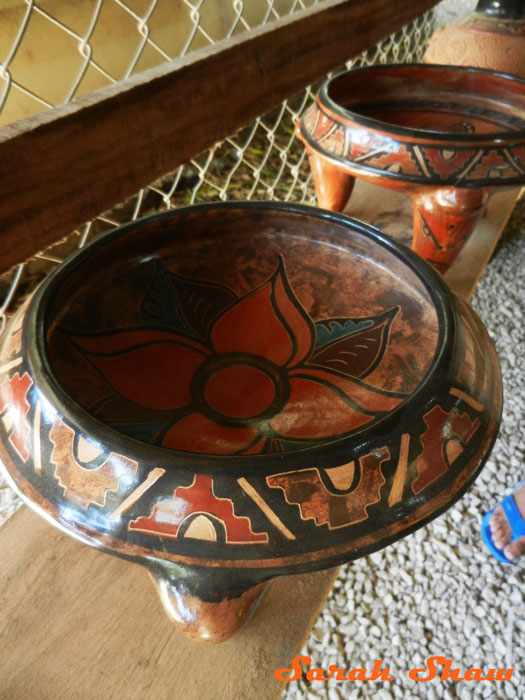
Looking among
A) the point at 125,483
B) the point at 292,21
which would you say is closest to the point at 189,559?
the point at 125,483

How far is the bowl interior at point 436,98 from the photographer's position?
0.93 metres

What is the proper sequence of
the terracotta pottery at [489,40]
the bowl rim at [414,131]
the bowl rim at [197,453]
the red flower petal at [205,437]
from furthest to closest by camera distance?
the terracotta pottery at [489,40], the bowl rim at [414,131], the red flower petal at [205,437], the bowl rim at [197,453]

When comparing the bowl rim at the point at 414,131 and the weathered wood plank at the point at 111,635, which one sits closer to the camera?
the weathered wood plank at the point at 111,635

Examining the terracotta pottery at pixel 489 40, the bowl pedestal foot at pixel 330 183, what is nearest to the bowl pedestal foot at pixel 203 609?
the bowl pedestal foot at pixel 330 183

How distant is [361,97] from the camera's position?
3.18ft

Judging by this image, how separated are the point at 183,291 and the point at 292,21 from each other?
0.56 meters

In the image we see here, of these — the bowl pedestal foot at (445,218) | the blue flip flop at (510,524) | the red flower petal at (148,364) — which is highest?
the bowl pedestal foot at (445,218)

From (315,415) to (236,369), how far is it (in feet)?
0.32

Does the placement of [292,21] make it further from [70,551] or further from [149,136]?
[70,551]

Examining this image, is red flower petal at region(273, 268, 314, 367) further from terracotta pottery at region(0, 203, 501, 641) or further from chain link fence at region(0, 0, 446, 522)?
chain link fence at region(0, 0, 446, 522)

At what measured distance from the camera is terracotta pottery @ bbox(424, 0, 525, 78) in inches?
46.2

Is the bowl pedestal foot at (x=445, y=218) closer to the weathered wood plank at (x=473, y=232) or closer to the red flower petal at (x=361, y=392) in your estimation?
the weathered wood plank at (x=473, y=232)

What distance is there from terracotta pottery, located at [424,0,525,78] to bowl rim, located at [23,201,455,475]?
2.96 feet

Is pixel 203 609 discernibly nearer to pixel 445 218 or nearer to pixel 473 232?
pixel 445 218
